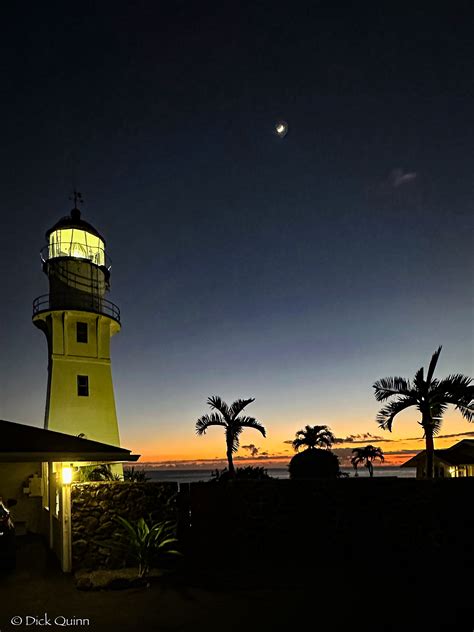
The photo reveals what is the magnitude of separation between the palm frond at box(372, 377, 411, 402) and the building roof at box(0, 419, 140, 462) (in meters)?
7.57

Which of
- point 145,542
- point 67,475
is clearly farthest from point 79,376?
point 145,542

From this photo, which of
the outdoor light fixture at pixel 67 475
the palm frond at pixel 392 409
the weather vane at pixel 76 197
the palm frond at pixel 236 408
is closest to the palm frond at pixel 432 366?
the palm frond at pixel 392 409

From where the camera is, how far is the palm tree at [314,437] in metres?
24.8

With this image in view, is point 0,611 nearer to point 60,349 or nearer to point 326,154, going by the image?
point 326,154

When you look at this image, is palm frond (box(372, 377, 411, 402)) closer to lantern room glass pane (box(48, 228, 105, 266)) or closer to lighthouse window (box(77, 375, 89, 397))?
lighthouse window (box(77, 375, 89, 397))

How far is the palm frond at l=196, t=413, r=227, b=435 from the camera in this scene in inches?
738

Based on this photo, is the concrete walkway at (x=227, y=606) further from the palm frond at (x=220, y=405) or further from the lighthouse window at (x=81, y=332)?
the lighthouse window at (x=81, y=332)

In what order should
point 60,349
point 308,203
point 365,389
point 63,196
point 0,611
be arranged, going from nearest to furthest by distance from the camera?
point 0,611, point 308,203, point 60,349, point 63,196, point 365,389

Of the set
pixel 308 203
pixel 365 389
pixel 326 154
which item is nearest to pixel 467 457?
pixel 365 389

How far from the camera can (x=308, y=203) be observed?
1529 cm

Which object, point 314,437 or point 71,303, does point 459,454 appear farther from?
point 71,303

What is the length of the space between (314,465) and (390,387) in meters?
3.43

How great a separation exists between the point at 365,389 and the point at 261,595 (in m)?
23.7

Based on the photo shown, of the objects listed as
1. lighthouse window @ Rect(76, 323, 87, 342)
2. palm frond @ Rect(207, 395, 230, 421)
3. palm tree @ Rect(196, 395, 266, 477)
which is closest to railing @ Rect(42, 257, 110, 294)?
lighthouse window @ Rect(76, 323, 87, 342)
